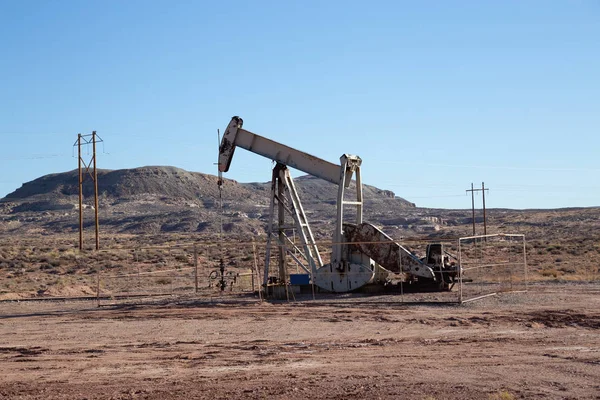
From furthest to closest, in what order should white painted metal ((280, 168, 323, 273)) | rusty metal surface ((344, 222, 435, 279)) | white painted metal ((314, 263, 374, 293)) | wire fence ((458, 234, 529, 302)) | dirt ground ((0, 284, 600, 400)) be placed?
white painted metal ((280, 168, 323, 273))
white painted metal ((314, 263, 374, 293))
rusty metal surface ((344, 222, 435, 279))
wire fence ((458, 234, 529, 302))
dirt ground ((0, 284, 600, 400))

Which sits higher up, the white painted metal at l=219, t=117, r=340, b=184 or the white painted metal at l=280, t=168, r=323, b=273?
the white painted metal at l=219, t=117, r=340, b=184

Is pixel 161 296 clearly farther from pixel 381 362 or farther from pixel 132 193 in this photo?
pixel 132 193

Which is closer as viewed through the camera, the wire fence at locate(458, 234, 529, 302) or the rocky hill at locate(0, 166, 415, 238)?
the wire fence at locate(458, 234, 529, 302)

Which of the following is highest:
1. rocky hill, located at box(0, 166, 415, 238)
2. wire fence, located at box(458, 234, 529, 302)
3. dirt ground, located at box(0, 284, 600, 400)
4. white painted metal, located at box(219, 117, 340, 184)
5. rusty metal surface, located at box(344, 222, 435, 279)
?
rocky hill, located at box(0, 166, 415, 238)

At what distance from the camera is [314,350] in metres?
13.2

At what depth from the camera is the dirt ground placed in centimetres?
1020

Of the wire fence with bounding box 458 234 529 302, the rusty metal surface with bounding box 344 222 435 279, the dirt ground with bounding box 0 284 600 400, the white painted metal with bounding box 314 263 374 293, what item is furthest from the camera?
the white painted metal with bounding box 314 263 374 293

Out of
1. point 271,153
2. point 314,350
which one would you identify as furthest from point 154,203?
point 314,350

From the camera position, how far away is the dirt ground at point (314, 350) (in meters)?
10.2

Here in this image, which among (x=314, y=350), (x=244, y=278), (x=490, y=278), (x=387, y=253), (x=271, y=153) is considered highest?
(x=271, y=153)

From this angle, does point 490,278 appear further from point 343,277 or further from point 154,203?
point 154,203

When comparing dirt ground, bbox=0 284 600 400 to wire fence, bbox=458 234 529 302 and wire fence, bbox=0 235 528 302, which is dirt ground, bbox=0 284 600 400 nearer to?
wire fence, bbox=458 234 529 302

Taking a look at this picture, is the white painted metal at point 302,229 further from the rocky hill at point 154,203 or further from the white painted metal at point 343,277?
the rocky hill at point 154,203

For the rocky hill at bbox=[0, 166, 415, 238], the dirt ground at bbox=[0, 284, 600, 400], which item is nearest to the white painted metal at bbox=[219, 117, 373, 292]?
the dirt ground at bbox=[0, 284, 600, 400]
